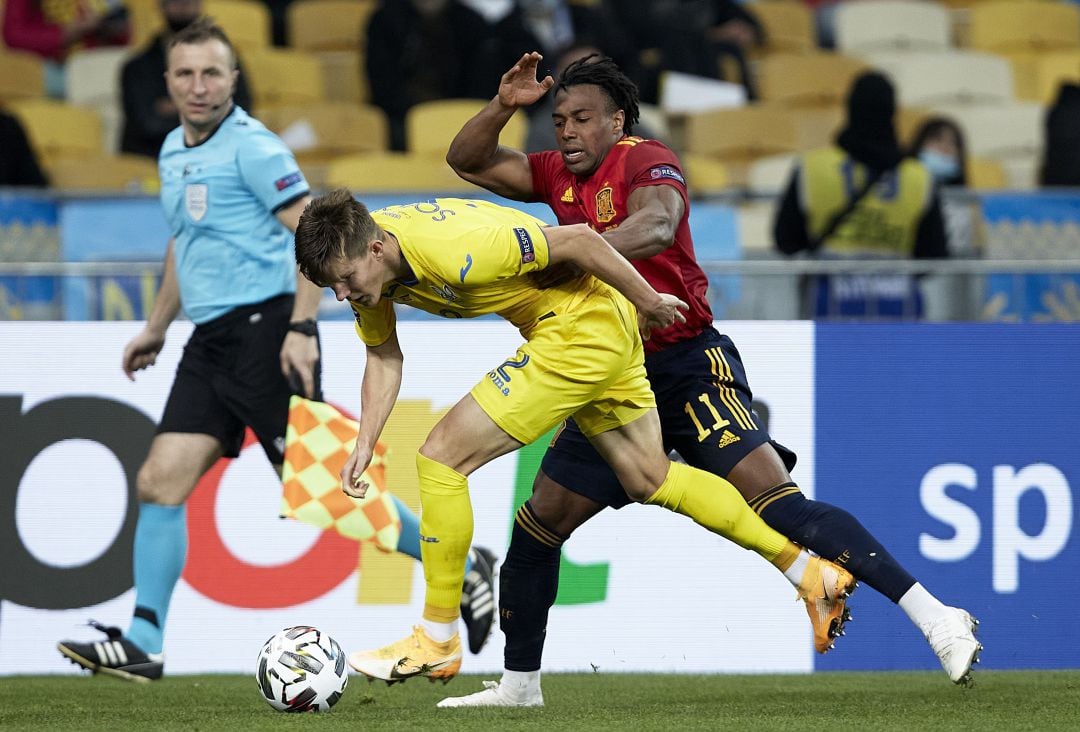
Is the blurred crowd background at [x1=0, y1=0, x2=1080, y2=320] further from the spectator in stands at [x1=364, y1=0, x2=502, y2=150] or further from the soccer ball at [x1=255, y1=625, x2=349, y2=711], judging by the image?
the soccer ball at [x1=255, y1=625, x2=349, y2=711]

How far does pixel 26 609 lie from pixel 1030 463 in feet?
14.6

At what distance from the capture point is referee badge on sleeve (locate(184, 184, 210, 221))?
268 inches

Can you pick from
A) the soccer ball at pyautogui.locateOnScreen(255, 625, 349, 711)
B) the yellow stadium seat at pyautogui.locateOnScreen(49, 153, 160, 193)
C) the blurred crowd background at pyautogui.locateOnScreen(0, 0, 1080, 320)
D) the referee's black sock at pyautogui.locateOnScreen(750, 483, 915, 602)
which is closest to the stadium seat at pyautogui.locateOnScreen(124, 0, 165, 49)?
the blurred crowd background at pyautogui.locateOnScreen(0, 0, 1080, 320)

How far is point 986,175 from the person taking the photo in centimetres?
1223

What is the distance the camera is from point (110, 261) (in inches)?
354

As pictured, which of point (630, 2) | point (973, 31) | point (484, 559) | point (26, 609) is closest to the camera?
point (484, 559)

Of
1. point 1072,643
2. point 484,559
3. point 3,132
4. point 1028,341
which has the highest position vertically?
point 3,132

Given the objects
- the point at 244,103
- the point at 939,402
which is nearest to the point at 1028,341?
the point at 939,402

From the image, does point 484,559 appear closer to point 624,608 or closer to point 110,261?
point 624,608

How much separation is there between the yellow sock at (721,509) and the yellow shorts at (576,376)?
265mm

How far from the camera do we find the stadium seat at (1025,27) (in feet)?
47.4

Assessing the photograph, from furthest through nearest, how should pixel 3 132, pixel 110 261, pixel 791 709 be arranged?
pixel 3 132 < pixel 110 261 < pixel 791 709

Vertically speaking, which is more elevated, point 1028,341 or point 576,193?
point 576,193

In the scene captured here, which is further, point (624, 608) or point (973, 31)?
point (973, 31)
